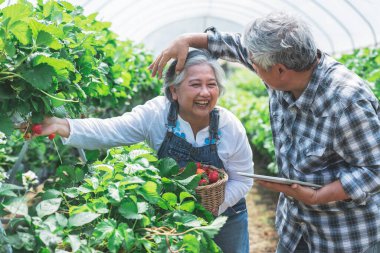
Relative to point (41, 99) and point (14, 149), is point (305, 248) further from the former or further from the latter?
point (14, 149)

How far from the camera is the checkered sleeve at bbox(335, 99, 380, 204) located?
6.40 ft

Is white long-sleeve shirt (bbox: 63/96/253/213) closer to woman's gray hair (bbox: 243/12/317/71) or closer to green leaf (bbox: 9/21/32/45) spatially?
woman's gray hair (bbox: 243/12/317/71)

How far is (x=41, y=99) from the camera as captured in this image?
1.74 m

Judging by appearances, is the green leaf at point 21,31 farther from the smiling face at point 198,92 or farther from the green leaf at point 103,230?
the smiling face at point 198,92

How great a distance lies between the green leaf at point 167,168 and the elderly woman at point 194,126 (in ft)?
1.37

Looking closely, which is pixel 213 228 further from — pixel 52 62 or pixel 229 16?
pixel 229 16

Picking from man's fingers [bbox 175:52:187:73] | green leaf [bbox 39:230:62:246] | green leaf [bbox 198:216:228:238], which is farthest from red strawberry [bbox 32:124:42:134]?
man's fingers [bbox 175:52:187:73]

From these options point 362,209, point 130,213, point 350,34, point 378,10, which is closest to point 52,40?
point 130,213

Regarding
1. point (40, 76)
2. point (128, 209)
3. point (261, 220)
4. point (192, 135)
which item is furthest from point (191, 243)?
point (261, 220)

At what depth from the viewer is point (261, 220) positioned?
6.06 m

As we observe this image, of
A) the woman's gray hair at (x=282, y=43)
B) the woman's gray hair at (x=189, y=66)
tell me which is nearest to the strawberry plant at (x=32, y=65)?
Result: the woman's gray hair at (x=189, y=66)

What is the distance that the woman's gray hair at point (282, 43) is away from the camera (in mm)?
1979

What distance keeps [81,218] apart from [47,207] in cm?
12

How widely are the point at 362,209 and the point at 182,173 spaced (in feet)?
2.72
